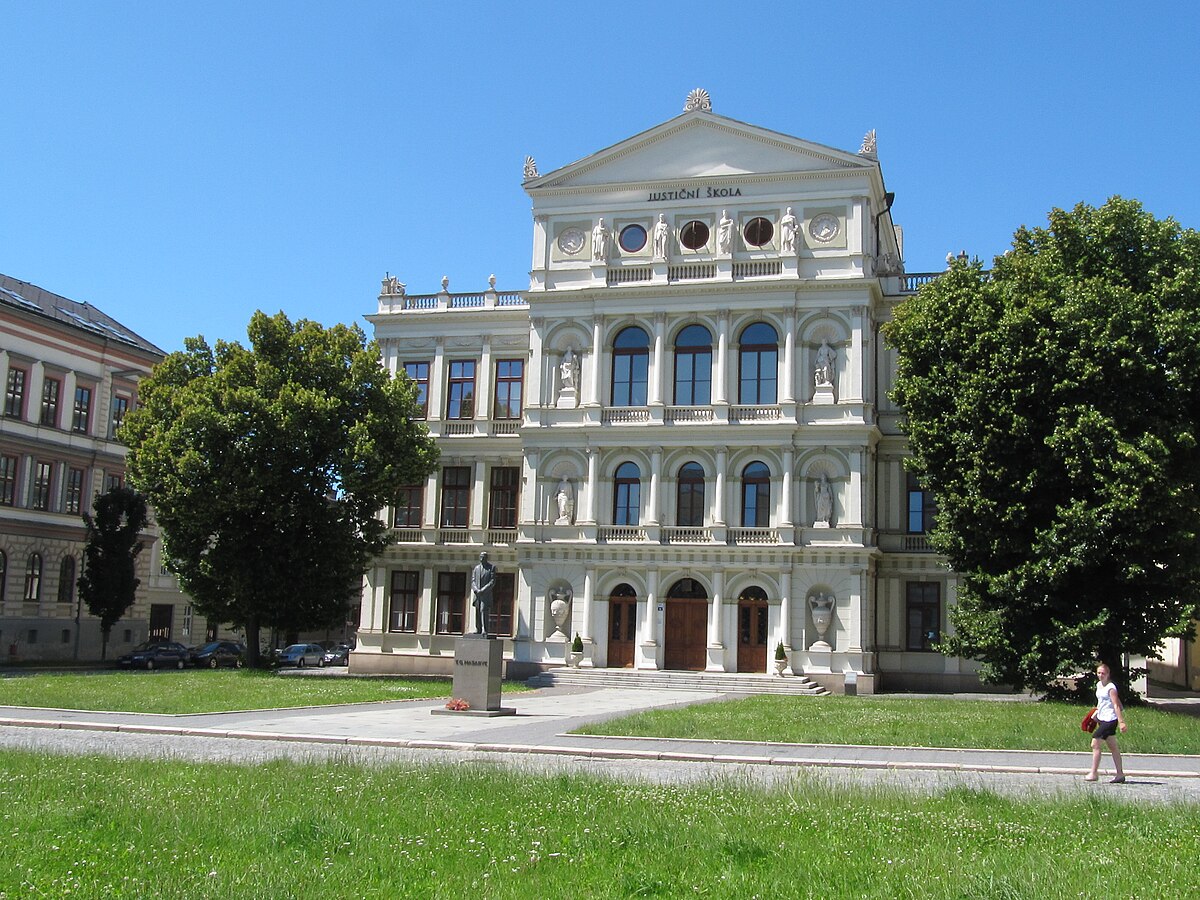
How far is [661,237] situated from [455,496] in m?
15.1

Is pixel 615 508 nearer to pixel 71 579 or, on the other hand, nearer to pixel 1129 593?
pixel 1129 593

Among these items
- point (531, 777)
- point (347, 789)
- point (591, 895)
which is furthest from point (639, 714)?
point (591, 895)

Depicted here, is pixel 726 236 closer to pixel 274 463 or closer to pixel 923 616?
pixel 923 616

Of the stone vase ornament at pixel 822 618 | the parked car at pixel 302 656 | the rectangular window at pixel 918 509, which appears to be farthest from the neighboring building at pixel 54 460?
the rectangular window at pixel 918 509

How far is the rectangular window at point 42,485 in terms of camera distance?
2184 inches

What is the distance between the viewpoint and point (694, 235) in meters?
48.8

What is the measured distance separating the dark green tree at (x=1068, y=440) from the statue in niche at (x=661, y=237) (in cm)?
1533

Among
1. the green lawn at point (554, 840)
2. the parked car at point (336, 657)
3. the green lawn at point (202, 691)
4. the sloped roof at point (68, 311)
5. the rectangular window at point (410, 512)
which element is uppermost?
the sloped roof at point (68, 311)

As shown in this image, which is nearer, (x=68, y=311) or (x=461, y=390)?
(x=461, y=390)

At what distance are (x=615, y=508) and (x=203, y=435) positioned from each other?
16.8 metres

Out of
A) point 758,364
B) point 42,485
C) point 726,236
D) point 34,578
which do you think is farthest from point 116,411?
point 758,364

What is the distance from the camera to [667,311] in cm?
4778

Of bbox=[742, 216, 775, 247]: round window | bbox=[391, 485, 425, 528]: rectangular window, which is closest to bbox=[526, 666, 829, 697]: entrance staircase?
bbox=[391, 485, 425, 528]: rectangular window

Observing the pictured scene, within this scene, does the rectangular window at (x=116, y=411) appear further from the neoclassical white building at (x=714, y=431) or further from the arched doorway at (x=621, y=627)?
the arched doorway at (x=621, y=627)
